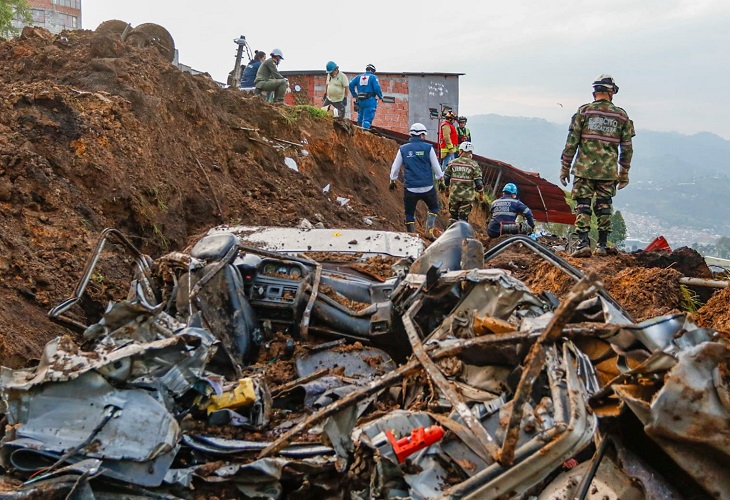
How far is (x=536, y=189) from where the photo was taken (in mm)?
19656

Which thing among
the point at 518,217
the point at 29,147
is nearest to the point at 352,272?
the point at 29,147

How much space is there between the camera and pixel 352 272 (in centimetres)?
503

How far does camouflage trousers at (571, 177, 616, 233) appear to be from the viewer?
8.19 metres

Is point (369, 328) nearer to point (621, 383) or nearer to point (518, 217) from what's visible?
point (621, 383)

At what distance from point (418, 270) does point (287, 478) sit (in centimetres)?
184

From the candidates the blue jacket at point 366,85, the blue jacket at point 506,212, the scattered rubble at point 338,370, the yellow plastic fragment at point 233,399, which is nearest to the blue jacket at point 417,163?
the blue jacket at point 506,212

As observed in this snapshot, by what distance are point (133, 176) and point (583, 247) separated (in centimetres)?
520

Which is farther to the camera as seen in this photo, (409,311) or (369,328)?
(369,328)

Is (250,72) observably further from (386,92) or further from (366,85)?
(386,92)

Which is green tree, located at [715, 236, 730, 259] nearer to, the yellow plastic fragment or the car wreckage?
the car wreckage

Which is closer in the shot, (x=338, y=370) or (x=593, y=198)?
(x=338, y=370)

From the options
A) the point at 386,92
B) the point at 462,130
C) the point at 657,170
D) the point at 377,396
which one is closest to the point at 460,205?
the point at 462,130

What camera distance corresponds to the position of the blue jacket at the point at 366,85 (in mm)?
14812

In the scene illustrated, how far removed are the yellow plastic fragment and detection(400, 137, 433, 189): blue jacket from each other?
7.49m
